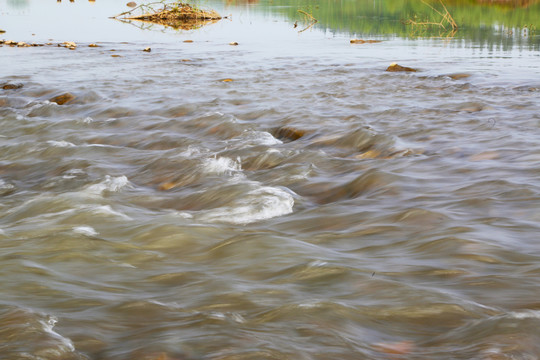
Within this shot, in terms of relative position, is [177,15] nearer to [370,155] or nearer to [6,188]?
[370,155]

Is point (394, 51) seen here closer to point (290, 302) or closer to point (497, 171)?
point (497, 171)

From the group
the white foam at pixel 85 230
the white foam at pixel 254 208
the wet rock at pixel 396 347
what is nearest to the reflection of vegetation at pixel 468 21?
the white foam at pixel 254 208

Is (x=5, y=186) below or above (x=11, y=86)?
below

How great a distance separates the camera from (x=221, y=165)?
6.04 m

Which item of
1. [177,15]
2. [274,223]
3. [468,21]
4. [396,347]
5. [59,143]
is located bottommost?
[396,347]

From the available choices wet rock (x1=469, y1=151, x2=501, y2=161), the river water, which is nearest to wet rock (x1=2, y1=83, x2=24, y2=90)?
the river water

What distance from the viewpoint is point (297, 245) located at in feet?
12.6

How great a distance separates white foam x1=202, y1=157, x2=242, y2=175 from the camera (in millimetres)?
5871

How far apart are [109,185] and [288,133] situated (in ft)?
8.90

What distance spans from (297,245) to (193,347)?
1416 millimetres

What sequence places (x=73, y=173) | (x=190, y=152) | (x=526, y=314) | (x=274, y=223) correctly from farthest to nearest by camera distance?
(x=190, y=152)
(x=73, y=173)
(x=274, y=223)
(x=526, y=314)

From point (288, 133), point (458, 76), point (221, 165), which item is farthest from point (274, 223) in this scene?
point (458, 76)

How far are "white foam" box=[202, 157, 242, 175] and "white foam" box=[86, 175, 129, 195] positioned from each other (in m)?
0.80

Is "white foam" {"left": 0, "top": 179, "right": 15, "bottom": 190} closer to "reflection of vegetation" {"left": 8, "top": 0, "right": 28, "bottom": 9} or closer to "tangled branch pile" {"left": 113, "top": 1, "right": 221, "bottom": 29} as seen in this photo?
"tangled branch pile" {"left": 113, "top": 1, "right": 221, "bottom": 29}
